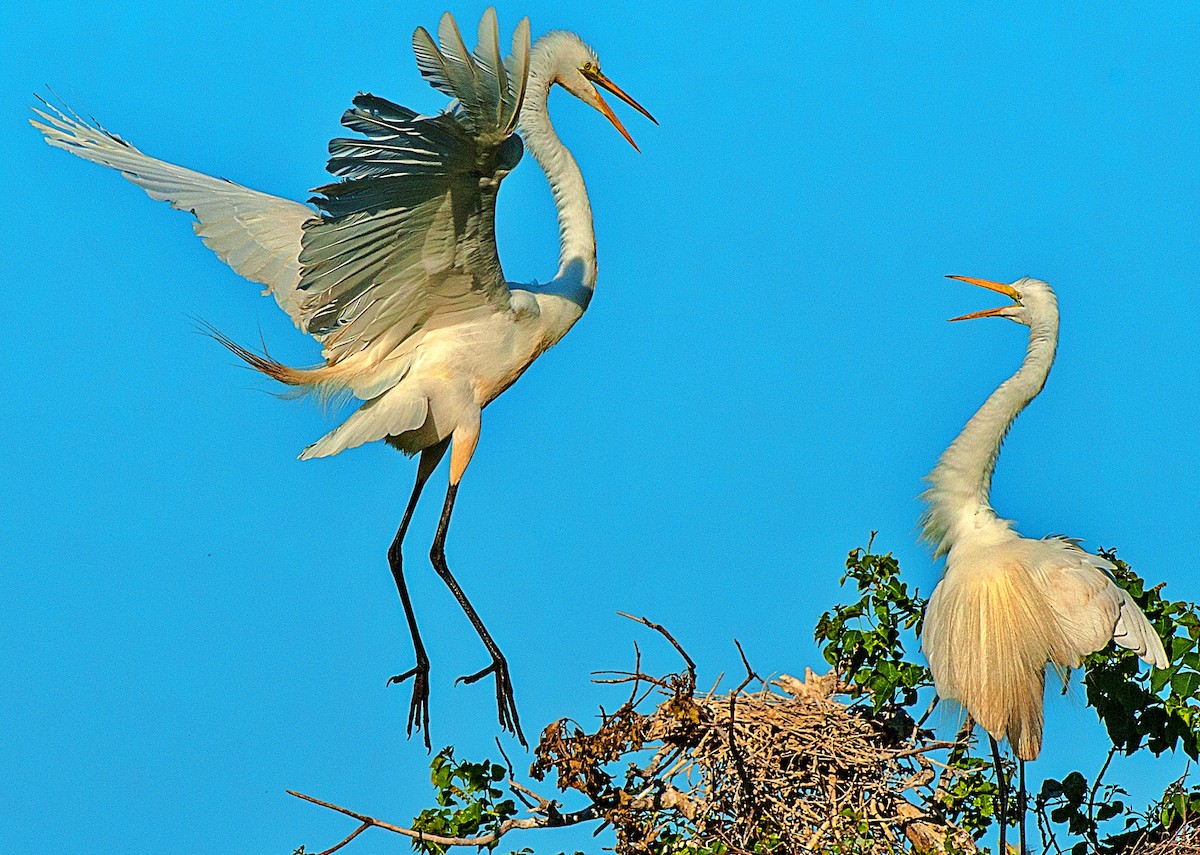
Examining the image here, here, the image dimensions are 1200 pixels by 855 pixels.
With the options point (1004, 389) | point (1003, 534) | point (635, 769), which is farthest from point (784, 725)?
point (1004, 389)

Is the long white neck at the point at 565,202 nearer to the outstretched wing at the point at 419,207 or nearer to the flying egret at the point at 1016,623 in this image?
the outstretched wing at the point at 419,207

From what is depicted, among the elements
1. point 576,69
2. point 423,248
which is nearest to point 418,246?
point 423,248

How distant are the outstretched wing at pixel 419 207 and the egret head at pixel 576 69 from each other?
132cm

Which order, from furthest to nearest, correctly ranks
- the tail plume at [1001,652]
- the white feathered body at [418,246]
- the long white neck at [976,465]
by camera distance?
the long white neck at [976,465]
the tail plume at [1001,652]
the white feathered body at [418,246]

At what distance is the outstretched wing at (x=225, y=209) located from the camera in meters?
6.48

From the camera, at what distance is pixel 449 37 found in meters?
4.50

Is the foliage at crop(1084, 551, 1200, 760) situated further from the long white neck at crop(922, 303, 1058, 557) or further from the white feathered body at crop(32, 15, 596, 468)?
the white feathered body at crop(32, 15, 596, 468)

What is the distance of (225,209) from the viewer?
259 inches

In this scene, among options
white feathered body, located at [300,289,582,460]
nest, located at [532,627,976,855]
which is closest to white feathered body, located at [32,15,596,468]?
white feathered body, located at [300,289,582,460]

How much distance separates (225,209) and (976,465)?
3153 mm

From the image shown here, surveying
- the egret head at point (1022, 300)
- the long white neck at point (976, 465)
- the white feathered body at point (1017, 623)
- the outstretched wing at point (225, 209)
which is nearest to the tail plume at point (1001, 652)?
the white feathered body at point (1017, 623)

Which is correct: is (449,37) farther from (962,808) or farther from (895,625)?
(962,808)

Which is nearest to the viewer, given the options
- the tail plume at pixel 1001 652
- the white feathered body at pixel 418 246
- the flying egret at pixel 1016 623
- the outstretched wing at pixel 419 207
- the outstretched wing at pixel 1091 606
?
the outstretched wing at pixel 419 207

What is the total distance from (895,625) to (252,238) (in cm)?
300
